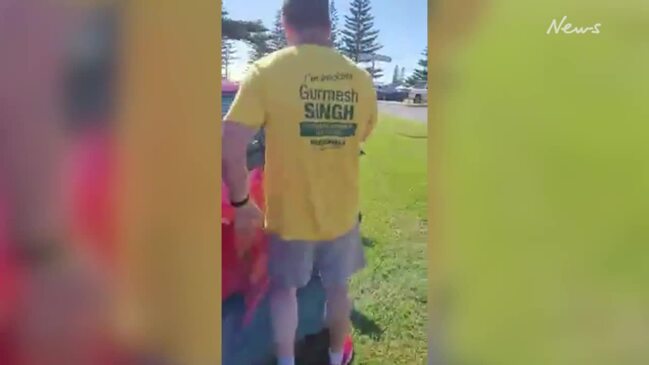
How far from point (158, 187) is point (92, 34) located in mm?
380

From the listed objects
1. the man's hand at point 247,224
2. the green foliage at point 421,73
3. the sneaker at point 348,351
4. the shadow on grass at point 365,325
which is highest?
the green foliage at point 421,73

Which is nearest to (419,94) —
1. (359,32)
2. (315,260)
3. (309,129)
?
(359,32)

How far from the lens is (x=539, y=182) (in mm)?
2428

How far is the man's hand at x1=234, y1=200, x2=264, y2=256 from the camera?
2111 millimetres

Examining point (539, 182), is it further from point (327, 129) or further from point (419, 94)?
point (327, 129)

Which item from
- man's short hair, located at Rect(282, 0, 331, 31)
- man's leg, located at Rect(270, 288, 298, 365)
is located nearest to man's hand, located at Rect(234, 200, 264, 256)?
man's leg, located at Rect(270, 288, 298, 365)

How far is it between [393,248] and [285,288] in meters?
0.33

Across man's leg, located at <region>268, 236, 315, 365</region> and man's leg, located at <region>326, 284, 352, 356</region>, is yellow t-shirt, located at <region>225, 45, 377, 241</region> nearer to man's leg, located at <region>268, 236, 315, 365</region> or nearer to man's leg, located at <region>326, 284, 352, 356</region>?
man's leg, located at <region>268, 236, 315, 365</region>

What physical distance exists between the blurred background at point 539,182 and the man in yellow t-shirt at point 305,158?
0.90 feet

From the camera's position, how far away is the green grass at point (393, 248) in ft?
7.37

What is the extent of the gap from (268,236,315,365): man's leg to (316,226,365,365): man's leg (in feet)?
0.19

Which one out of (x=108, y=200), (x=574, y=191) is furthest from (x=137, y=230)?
(x=574, y=191)

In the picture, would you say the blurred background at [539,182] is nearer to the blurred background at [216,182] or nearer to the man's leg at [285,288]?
the blurred background at [216,182]

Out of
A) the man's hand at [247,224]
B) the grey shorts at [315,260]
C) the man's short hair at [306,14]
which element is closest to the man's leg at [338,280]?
the grey shorts at [315,260]
